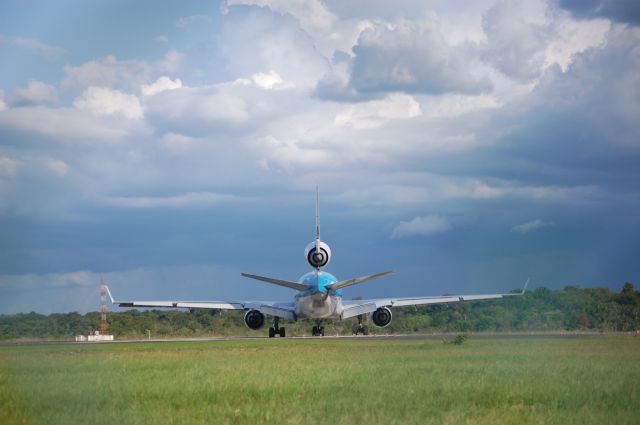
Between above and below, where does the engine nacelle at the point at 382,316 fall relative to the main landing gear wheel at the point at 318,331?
above

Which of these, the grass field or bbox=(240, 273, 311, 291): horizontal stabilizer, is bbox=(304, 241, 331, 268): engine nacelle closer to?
bbox=(240, 273, 311, 291): horizontal stabilizer

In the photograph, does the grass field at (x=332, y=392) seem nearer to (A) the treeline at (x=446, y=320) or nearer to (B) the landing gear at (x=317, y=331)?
(B) the landing gear at (x=317, y=331)

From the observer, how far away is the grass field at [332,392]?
1497cm

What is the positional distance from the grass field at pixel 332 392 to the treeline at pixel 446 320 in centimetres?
4930

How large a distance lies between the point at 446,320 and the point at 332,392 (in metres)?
78.8

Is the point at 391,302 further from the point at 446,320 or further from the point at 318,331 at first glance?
the point at 446,320

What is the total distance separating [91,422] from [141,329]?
284 ft

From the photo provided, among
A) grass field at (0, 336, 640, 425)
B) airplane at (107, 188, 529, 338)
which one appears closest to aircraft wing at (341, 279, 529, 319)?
airplane at (107, 188, 529, 338)

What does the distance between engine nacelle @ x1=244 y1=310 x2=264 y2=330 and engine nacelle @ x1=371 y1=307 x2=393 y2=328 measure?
31.8 feet

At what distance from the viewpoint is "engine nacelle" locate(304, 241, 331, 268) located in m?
68.9

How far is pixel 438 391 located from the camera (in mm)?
17891

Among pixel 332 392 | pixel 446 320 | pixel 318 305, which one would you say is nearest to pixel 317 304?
pixel 318 305

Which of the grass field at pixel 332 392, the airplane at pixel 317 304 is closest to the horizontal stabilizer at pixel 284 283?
the airplane at pixel 317 304

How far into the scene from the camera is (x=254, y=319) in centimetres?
7150
